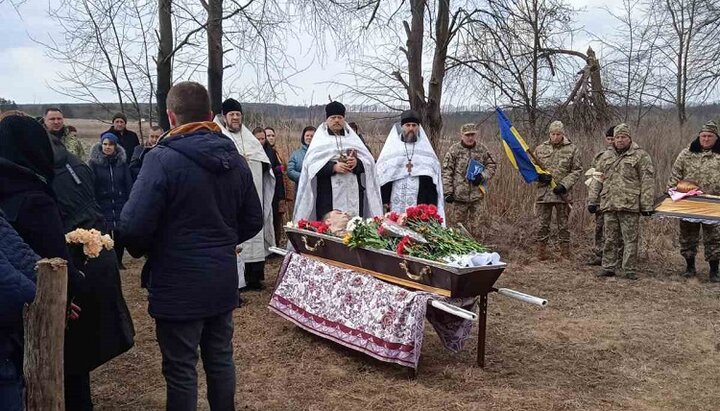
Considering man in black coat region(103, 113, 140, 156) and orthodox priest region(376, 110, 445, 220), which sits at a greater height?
man in black coat region(103, 113, 140, 156)

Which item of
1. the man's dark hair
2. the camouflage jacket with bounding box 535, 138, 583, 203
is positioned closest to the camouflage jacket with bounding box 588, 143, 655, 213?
the camouflage jacket with bounding box 535, 138, 583, 203

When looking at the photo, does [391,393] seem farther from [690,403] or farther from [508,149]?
[508,149]

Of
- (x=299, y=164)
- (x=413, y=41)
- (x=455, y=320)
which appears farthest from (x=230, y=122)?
(x=413, y=41)

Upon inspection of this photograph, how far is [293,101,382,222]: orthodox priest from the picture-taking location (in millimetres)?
6441

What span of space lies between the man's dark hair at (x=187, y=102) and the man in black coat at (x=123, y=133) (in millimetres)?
6108

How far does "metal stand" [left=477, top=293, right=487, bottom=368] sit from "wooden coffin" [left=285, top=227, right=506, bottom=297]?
0.16m

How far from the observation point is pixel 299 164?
26.5 ft

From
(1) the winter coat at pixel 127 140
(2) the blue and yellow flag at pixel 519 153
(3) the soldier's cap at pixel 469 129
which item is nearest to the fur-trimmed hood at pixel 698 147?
(2) the blue and yellow flag at pixel 519 153

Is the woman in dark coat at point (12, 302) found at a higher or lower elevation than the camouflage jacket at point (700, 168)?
lower

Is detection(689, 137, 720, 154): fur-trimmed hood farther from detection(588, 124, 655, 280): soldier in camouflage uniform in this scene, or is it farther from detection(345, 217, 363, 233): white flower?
detection(345, 217, 363, 233): white flower

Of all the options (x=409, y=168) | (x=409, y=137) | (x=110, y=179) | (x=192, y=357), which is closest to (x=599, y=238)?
(x=409, y=168)

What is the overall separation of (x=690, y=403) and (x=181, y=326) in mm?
3437

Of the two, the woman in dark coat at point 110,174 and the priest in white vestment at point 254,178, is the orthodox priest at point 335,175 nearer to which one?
the priest in white vestment at point 254,178

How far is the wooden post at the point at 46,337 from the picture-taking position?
2295 mm
